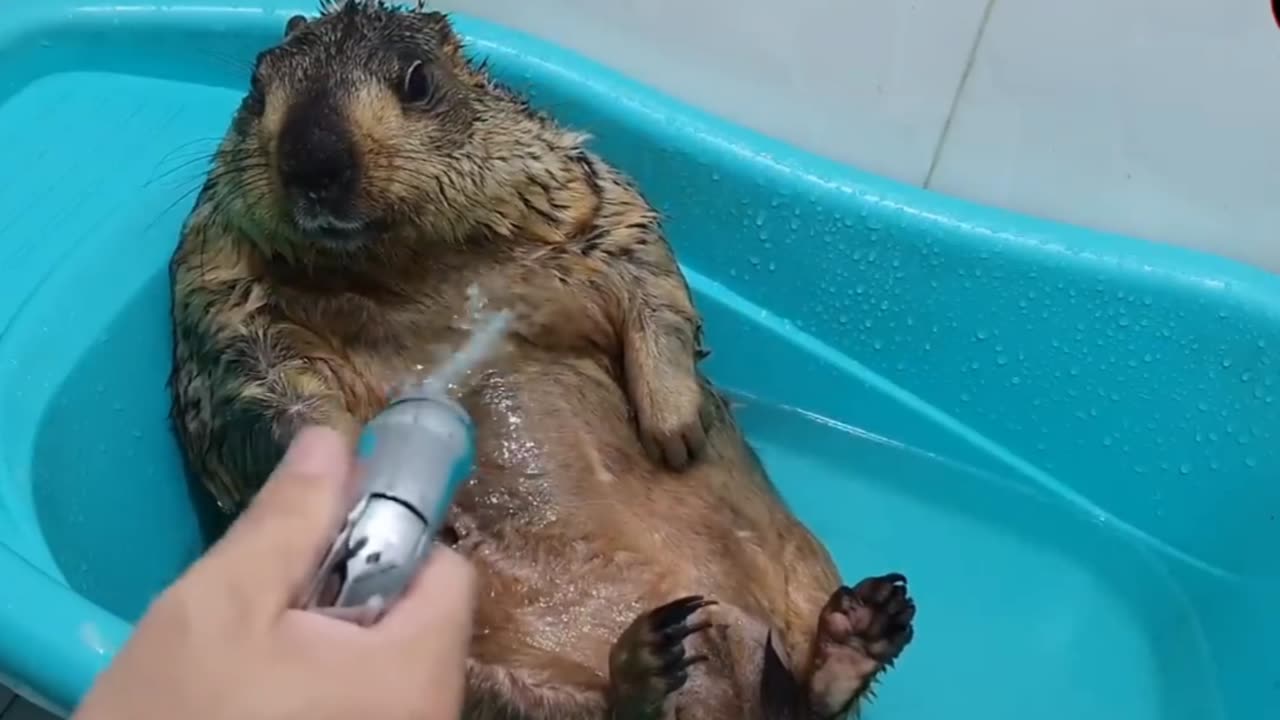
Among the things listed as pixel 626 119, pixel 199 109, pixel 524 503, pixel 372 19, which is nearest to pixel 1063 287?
pixel 626 119

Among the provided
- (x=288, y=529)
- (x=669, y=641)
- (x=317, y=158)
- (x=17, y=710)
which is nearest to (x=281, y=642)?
(x=288, y=529)

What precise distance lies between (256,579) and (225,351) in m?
1.03

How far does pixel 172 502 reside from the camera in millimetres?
2094

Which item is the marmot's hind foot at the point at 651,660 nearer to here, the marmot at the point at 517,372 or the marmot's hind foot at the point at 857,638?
the marmot at the point at 517,372

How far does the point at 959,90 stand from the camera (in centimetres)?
246

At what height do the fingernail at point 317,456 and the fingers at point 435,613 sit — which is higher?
the fingernail at point 317,456

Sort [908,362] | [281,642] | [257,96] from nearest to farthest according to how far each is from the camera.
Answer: [281,642]
[257,96]
[908,362]

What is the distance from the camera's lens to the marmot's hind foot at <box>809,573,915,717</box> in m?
1.71

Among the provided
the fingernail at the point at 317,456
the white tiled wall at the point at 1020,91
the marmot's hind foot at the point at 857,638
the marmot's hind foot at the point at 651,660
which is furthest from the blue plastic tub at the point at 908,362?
the fingernail at the point at 317,456

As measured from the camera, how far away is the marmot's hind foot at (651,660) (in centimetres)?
155

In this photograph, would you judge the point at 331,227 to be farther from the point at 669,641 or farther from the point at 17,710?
the point at 17,710

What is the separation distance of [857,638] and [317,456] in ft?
3.24

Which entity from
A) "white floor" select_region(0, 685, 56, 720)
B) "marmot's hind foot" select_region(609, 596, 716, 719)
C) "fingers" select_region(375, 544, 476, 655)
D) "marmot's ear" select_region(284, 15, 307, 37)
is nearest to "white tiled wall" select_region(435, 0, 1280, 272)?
"marmot's ear" select_region(284, 15, 307, 37)

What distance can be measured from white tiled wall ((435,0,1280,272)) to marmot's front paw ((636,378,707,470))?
85cm
